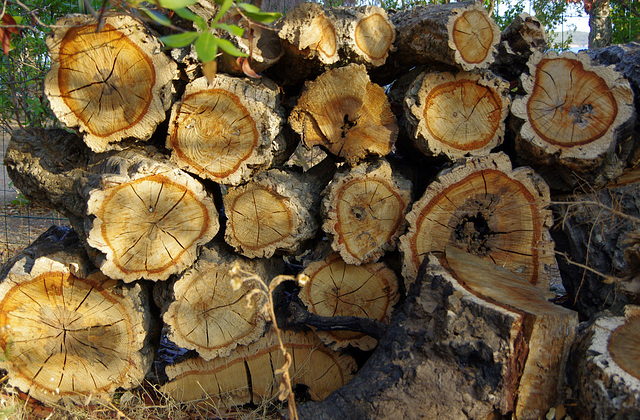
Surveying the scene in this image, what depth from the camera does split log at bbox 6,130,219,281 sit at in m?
2.25

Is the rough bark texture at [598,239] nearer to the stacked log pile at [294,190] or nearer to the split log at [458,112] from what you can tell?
the stacked log pile at [294,190]

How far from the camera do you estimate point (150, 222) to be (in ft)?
7.66

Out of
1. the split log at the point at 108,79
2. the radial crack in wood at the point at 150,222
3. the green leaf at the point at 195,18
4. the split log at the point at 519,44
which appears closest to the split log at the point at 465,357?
the radial crack in wood at the point at 150,222

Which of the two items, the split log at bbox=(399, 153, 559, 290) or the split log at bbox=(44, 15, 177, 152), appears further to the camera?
the split log at bbox=(399, 153, 559, 290)

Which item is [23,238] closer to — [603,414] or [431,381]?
[431,381]

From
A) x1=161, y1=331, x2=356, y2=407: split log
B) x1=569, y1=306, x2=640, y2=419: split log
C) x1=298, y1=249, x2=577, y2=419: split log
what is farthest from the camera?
x1=161, y1=331, x2=356, y2=407: split log

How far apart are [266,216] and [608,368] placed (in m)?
1.62

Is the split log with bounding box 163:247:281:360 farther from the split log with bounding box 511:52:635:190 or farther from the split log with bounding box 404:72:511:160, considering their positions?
the split log with bounding box 511:52:635:190

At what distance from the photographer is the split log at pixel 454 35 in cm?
238

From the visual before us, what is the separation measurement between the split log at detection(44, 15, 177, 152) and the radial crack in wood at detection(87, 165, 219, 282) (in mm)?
278

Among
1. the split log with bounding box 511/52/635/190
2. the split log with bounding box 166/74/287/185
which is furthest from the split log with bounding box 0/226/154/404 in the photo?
the split log with bounding box 511/52/635/190

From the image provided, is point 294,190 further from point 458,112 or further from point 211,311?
point 458,112

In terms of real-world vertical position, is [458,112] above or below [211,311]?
above

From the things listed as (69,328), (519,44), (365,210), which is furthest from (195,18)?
(519,44)
